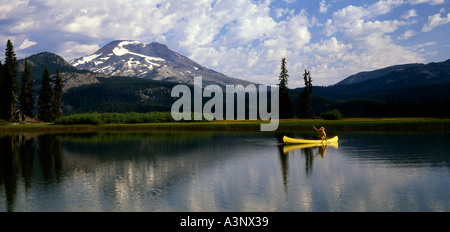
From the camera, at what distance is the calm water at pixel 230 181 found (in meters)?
23.4

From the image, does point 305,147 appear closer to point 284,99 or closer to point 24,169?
point 24,169

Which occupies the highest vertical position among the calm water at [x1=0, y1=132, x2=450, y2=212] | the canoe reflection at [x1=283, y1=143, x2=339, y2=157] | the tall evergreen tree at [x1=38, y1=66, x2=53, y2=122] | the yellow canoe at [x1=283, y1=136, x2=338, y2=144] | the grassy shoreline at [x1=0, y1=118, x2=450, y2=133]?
the tall evergreen tree at [x1=38, y1=66, x2=53, y2=122]

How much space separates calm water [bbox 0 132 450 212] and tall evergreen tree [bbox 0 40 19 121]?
9025cm

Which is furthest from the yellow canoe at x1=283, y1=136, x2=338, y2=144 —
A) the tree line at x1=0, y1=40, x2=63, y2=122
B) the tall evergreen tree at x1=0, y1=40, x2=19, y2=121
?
the tall evergreen tree at x1=0, y1=40, x2=19, y2=121

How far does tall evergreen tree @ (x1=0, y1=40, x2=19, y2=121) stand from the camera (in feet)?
419

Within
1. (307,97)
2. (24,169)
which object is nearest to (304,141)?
(24,169)

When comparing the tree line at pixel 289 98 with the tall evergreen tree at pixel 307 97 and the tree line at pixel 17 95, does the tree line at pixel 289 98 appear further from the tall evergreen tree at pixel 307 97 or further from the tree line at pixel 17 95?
the tree line at pixel 17 95

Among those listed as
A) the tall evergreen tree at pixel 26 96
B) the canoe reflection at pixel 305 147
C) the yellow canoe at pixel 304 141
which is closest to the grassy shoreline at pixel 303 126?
the tall evergreen tree at pixel 26 96

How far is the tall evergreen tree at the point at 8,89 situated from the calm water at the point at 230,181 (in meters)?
90.3

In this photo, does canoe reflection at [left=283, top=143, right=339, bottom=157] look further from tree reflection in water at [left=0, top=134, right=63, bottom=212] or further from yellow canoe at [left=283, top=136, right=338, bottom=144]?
tree reflection in water at [left=0, top=134, right=63, bottom=212]
